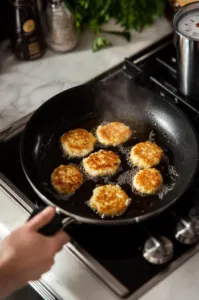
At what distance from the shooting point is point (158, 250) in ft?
3.47

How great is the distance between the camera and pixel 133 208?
118 cm

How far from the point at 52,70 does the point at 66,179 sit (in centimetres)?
43

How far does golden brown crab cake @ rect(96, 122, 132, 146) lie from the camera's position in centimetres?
133

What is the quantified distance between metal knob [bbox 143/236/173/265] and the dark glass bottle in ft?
2.34

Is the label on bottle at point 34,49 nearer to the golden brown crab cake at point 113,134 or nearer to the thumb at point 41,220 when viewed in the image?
the golden brown crab cake at point 113,134

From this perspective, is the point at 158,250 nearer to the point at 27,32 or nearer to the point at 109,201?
the point at 109,201

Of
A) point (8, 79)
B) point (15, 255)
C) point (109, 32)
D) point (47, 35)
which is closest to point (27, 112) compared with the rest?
point (8, 79)

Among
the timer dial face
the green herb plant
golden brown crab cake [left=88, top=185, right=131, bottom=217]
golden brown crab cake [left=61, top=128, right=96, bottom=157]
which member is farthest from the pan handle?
the green herb plant

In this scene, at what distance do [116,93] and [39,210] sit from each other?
506mm

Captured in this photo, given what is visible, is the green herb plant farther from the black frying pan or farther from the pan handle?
the pan handle

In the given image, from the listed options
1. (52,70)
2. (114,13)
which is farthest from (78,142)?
(114,13)

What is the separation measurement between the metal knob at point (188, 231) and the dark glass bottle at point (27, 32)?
709mm

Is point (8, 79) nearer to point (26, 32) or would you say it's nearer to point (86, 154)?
point (26, 32)

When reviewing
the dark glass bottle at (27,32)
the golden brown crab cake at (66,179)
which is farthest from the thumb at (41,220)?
the dark glass bottle at (27,32)
